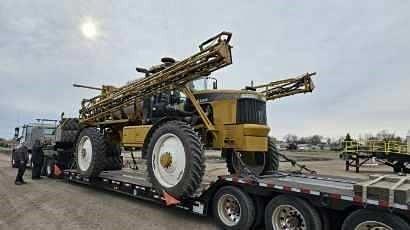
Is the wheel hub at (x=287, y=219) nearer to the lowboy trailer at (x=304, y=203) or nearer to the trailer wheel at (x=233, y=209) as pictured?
the lowboy trailer at (x=304, y=203)

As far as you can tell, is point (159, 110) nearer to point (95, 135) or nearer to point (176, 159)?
point (176, 159)

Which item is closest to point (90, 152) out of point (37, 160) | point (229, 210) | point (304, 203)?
point (37, 160)

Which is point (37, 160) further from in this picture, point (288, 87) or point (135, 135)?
point (288, 87)

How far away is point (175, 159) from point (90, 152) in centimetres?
468

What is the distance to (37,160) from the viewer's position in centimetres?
1382

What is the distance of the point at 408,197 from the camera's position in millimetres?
4145

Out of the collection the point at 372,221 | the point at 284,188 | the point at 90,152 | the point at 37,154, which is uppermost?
the point at 90,152

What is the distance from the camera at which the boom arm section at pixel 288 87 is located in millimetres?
8828

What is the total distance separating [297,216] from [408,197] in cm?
166

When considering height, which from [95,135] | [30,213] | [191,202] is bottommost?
[30,213]

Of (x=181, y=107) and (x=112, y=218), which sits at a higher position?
(x=181, y=107)

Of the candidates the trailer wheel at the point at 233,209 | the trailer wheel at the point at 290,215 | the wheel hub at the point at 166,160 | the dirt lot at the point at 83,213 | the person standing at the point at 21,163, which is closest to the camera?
the trailer wheel at the point at 290,215

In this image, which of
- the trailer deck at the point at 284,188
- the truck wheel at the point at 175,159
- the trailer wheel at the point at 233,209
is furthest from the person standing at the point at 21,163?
the trailer wheel at the point at 233,209

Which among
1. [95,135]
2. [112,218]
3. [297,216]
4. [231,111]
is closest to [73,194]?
[95,135]
